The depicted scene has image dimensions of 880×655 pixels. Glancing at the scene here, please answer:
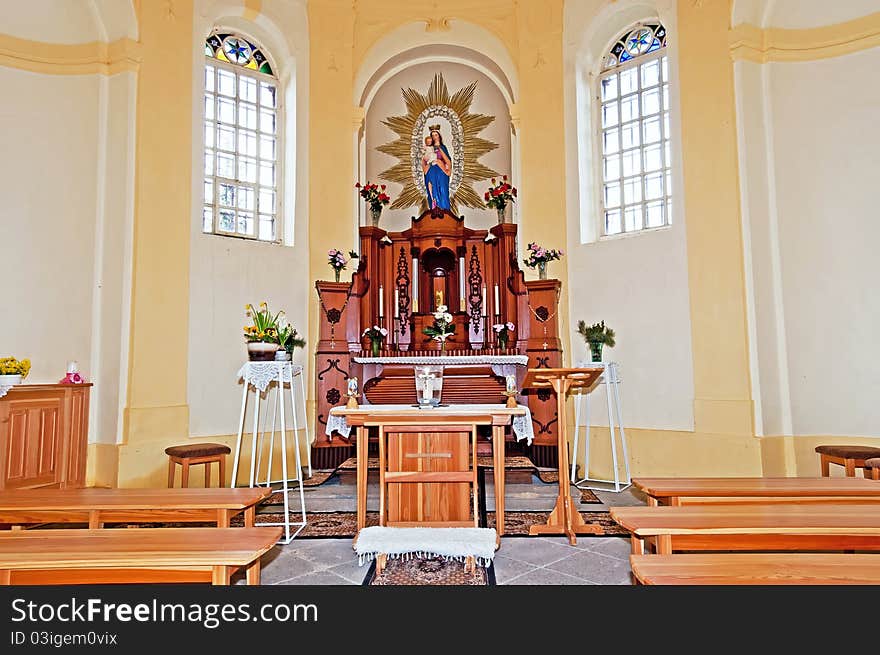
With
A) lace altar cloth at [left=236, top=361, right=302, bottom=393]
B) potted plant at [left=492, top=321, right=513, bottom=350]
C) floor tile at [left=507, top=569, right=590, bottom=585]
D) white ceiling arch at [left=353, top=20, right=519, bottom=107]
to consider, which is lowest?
floor tile at [left=507, top=569, right=590, bottom=585]

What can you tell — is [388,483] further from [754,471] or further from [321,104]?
[321,104]

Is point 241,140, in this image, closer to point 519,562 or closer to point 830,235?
point 519,562

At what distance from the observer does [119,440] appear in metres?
5.48

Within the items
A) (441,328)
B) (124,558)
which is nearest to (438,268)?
(441,328)

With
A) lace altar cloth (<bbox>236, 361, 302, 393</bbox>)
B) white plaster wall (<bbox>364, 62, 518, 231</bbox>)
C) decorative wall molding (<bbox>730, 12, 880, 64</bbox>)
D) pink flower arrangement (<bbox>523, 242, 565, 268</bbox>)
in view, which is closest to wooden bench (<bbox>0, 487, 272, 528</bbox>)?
lace altar cloth (<bbox>236, 361, 302, 393</bbox>)

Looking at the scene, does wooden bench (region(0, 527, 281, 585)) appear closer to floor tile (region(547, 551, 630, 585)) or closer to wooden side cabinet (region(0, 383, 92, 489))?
floor tile (region(547, 551, 630, 585))

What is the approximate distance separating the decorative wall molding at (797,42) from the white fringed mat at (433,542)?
5250 millimetres

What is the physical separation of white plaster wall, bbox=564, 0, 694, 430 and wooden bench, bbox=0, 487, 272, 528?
421 cm

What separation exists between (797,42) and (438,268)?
14.1 feet

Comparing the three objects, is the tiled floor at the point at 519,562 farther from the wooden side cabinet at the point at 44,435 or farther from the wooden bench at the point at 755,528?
the wooden side cabinet at the point at 44,435

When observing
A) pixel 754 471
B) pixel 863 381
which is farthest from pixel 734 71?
pixel 754 471

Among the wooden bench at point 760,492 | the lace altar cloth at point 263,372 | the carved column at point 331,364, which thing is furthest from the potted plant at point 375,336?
the wooden bench at point 760,492

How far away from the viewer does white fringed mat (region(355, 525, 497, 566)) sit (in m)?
3.01

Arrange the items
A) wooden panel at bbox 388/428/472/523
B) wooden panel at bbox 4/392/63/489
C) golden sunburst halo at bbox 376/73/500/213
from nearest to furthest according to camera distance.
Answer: wooden panel at bbox 388/428/472/523 → wooden panel at bbox 4/392/63/489 → golden sunburst halo at bbox 376/73/500/213
